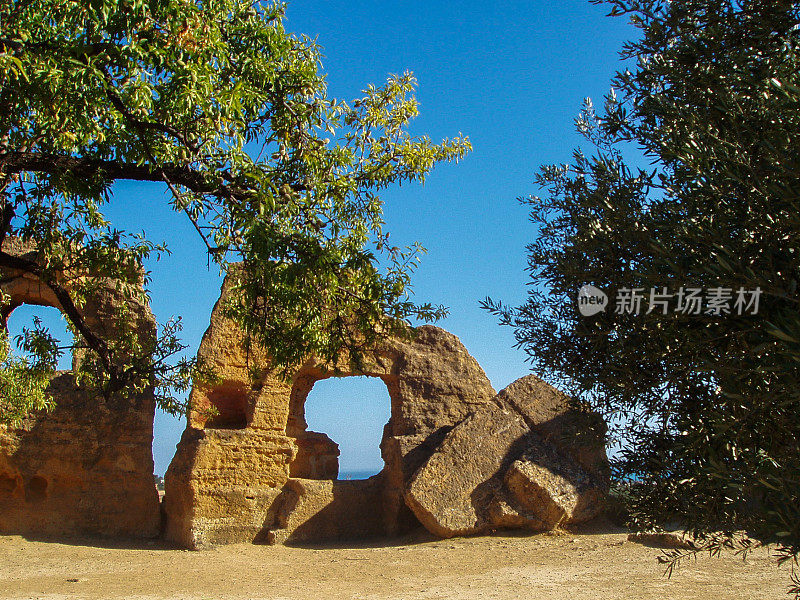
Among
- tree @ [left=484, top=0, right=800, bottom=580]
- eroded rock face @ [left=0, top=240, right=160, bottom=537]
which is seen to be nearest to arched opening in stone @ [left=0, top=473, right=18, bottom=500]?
eroded rock face @ [left=0, top=240, right=160, bottom=537]

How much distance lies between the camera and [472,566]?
10.7 metres

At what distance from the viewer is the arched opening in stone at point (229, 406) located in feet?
52.0

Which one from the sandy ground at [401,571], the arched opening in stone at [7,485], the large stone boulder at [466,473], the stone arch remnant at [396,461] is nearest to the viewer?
the sandy ground at [401,571]

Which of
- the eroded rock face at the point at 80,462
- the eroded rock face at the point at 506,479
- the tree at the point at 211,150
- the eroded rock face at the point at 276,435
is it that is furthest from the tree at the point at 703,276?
the eroded rock face at the point at 80,462

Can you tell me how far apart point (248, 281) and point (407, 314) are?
1.82 m

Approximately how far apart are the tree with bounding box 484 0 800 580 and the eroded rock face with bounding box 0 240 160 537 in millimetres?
12731

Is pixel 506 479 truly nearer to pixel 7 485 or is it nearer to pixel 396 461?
pixel 396 461

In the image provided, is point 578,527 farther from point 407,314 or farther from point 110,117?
point 110,117

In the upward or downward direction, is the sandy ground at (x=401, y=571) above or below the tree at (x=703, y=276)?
below

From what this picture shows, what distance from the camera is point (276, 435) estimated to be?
15469 mm

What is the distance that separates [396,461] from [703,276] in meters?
12.3

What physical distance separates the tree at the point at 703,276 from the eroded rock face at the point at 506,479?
281 inches

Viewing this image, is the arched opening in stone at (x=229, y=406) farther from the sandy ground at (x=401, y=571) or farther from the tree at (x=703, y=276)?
the tree at (x=703, y=276)

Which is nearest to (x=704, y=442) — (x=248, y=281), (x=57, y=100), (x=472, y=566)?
(x=248, y=281)
